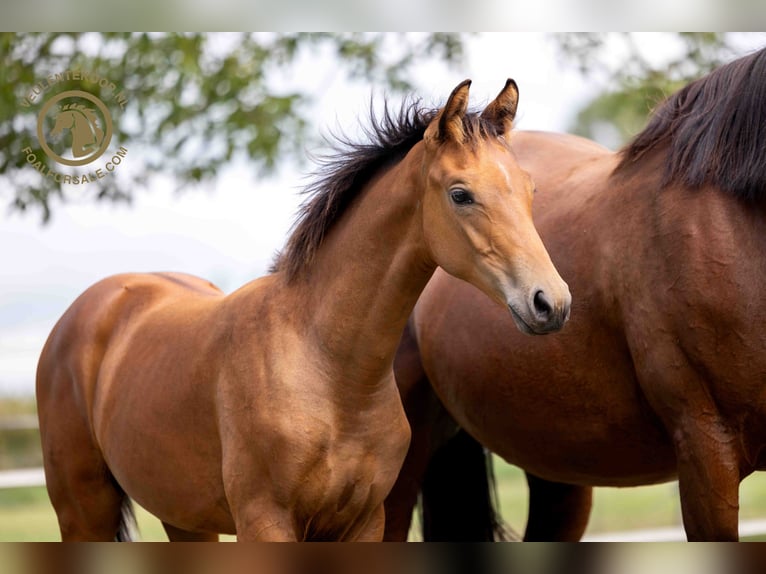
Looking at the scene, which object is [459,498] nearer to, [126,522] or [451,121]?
[126,522]

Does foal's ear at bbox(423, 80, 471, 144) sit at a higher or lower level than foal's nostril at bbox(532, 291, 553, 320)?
higher

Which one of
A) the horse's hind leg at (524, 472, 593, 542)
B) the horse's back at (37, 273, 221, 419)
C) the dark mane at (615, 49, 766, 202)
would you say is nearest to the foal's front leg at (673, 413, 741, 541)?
the dark mane at (615, 49, 766, 202)

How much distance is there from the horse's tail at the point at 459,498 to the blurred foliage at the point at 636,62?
4.89 feet

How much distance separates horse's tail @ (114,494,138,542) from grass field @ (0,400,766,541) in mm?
329

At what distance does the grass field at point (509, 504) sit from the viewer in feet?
12.6

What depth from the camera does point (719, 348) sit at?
109 inches

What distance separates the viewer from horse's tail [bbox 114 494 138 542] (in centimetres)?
370

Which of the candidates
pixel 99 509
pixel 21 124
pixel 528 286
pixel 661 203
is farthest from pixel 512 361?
pixel 21 124

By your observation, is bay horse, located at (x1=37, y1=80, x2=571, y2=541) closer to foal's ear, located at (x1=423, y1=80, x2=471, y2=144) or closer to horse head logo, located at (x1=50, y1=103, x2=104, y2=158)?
foal's ear, located at (x1=423, y1=80, x2=471, y2=144)

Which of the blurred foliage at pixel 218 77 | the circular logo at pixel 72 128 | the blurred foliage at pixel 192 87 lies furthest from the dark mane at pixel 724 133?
the circular logo at pixel 72 128

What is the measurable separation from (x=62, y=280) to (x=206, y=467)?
106 cm

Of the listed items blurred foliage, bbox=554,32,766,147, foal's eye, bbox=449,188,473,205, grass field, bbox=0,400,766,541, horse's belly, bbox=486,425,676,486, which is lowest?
grass field, bbox=0,400,766,541

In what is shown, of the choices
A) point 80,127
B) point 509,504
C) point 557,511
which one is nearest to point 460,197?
point 80,127

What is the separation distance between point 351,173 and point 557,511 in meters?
1.99
